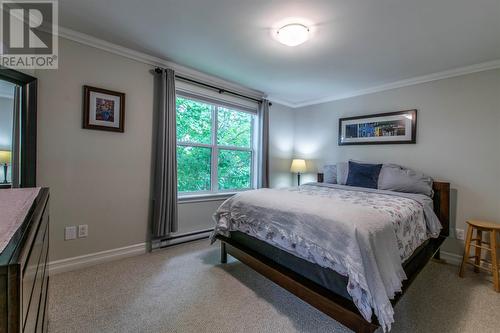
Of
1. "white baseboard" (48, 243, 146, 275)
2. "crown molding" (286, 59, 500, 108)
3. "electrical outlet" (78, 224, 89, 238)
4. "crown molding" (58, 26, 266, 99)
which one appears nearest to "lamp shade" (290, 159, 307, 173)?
"crown molding" (286, 59, 500, 108)

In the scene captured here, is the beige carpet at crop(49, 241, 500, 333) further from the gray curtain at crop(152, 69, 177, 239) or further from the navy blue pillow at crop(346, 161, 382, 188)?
the navy blue pillow at crop(346, 161, 382, 188)

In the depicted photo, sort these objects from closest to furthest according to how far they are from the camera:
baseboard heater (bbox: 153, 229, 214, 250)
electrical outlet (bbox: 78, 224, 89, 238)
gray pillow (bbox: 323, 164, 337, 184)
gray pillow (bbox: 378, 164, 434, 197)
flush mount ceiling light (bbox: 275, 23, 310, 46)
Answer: flush mount ceiling light (bbox: 275, 23, 310, 46) < electrical outlet (bbox: 78, 224, 89, 238) < gray pillow (bbox: 378, 164, 434, 197) < baseboard heater (bbox: 153, 229, 214, 250) < gray pillow (bbox: 323, 164, 337, 184)

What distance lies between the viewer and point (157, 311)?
1682mm

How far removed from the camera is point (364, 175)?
3.04m

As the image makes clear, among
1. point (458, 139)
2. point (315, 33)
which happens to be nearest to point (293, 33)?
point (315, 33)

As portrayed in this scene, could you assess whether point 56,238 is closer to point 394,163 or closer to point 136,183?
point 136,183

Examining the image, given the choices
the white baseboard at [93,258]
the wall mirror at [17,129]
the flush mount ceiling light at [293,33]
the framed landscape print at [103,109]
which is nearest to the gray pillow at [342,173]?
the flush mount ceiling light at [293,33]

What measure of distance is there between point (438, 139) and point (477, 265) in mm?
1460

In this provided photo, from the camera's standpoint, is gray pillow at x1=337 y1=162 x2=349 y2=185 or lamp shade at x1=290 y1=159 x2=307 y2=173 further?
lamp shade at x1=290 y1=159 x2=307 y2=173

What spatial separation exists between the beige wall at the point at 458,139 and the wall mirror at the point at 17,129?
13.1 ft

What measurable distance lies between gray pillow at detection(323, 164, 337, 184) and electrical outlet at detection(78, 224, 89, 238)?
3.16 metres

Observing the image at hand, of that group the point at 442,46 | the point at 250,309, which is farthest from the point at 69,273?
the point at 442,46

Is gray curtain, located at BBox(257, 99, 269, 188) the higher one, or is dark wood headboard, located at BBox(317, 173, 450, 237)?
gray curtain, located at BBox(257, 99, 269, 188)

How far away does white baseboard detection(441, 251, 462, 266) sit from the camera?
2656 millimetres
